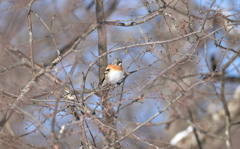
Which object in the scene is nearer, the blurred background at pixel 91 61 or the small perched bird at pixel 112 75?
the blurred background at pixel 91 61

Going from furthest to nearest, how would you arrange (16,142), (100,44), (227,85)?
1. (227,85)
2. (100,44)
3. (16,142)

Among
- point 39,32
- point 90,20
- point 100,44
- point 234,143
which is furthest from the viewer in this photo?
point 234,143

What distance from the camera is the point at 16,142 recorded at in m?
4.14

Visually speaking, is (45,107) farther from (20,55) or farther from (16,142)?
(20,55)

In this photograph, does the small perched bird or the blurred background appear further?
the small perched bird

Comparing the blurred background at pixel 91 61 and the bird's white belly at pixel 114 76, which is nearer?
the blurred background at pixel 91 61

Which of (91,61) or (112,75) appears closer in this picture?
(91,61)

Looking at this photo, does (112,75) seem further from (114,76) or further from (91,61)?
(91,61)

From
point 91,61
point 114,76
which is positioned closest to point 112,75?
point 114,76

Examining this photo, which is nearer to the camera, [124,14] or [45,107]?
[45,107]

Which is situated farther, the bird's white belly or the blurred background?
the bird's white belly

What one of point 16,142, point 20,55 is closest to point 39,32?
point 20,55

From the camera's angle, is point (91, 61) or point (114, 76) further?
point (114, 76)

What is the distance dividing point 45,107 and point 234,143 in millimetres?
5839
